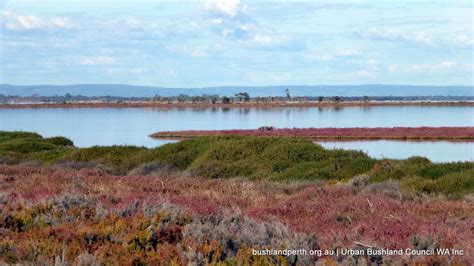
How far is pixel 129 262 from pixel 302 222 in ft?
13.0

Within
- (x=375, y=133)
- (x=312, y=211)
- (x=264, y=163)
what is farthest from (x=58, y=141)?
(x=312, y=211)

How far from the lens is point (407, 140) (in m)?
56.5

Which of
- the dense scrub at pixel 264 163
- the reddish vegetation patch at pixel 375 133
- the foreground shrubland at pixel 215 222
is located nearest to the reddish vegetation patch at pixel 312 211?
the foreground shrubland at pixel 215 222

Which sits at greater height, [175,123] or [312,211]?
[312,211]

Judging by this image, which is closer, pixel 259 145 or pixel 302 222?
pixel 302 222

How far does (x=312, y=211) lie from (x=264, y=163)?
51.3 ft

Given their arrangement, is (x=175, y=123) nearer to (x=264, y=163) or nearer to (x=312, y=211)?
(x=264, y=163)

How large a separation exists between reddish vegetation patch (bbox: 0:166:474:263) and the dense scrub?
4.60m

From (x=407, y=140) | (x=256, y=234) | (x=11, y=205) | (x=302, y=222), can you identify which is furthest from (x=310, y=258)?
(x=407, y=140)

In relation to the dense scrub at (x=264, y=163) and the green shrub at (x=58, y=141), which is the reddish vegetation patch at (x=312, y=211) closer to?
the dense scrub at (x=264, y=163)

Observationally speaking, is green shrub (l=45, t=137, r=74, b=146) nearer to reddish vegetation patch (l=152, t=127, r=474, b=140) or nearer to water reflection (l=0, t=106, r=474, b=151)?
water reflection (l=0, t=106, r=474, b=151)

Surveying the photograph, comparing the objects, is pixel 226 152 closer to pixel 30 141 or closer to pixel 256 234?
pixel 30 141

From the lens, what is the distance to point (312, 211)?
10.1 metres

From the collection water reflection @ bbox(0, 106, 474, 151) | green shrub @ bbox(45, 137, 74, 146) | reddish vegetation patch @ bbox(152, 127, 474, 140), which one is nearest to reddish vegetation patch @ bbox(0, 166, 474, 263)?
green shrub @ bbox(45, 137, 74, 146)
